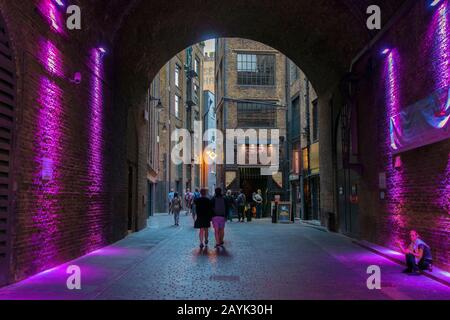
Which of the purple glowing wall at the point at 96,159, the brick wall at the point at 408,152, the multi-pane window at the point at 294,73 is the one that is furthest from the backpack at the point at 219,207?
the multi-pane window at the point at 294,73

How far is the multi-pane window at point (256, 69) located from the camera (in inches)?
1567

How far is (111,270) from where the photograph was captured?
32.5 feet

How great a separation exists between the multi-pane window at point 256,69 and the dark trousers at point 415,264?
102ft

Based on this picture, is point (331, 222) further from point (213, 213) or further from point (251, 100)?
point (251, 100)

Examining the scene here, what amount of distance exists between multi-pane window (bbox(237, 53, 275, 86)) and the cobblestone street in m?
26.4

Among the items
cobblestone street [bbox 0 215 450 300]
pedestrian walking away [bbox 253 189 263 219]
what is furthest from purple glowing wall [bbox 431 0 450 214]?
pedestrian walking away [bbox 253 189 263 219]

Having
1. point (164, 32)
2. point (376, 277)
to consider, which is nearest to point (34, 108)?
point (376, 277)

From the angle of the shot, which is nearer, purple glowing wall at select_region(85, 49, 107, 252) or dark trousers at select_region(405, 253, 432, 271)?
dark trousers at select_region(405, 253, 432, 271)

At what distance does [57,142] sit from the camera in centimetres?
1026

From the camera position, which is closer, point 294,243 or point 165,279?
point 165,279

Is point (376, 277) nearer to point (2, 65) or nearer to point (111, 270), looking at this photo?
point (111, 270)

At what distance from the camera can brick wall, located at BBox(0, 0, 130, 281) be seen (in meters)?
8.46

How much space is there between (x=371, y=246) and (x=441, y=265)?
3970mm

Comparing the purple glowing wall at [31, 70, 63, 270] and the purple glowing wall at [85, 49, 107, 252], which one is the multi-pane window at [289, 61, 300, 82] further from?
the purple glowing wall at [31, 70, 63, 270]
